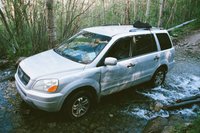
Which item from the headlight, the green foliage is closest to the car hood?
the headlight

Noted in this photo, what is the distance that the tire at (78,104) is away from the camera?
14.9 ft

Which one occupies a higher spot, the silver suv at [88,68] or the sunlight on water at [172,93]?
the silver suv at [88,68]

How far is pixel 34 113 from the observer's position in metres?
5.02

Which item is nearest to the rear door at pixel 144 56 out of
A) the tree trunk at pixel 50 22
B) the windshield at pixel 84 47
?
the windshield at pixel 84 47

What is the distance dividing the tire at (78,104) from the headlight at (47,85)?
0.47 m

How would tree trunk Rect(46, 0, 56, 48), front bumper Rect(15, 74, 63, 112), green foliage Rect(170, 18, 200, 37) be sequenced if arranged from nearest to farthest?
1. front bumper Rect(15, 74, 63, 112)
2. tree trunk Rect(46, 0, 56, 48)
3. green foliage Rect(170, 18, 200, 37)

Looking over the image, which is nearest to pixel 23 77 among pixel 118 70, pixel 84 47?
pixel 84 47

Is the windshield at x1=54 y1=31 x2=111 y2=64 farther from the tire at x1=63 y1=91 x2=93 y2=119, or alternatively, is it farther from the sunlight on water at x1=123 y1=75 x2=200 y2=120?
the sunlight on water at x1=123 y1=75 x2=200 y2=120

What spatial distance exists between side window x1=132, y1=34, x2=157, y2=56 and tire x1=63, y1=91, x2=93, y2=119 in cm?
179

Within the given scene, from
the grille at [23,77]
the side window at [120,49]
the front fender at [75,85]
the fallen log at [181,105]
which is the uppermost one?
the side window at [120,49]

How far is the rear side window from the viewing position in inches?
258

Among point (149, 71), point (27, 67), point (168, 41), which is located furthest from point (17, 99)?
point (168, 41)

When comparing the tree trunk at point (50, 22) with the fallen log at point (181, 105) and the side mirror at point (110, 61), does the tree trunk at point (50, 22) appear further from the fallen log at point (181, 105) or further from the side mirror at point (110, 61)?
the fallen log at point (181, 105)

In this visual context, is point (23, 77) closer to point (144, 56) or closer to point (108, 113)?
point (108, 113)
